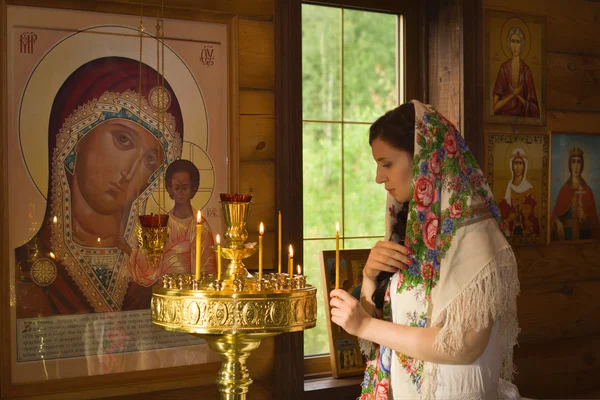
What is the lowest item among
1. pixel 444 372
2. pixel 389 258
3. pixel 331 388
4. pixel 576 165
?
pixel 331 388

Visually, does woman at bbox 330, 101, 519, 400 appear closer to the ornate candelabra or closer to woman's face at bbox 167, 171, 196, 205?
the ornate candelabra

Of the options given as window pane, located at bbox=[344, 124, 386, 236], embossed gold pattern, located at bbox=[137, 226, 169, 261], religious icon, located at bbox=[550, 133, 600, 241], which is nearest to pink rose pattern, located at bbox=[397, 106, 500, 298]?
embossed gold pattern, located at bbox=[137, 226, 169, 261]

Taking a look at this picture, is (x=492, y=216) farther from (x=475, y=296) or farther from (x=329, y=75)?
(x=329, y=75)

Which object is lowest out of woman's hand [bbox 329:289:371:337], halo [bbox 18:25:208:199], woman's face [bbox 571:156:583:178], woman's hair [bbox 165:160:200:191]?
woman's hand [bbox 329:289:371:337]

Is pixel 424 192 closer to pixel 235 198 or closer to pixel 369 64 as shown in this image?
→ pixel 235 198

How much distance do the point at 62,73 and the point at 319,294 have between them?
1.34 m

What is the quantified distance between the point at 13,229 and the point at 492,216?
1.39 metres

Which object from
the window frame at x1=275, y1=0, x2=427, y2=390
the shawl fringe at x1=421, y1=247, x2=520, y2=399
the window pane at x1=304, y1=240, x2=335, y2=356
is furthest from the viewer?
the window pane at x1=304, y1=240, x2=335, y2=356

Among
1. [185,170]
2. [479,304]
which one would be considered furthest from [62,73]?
[479,304]

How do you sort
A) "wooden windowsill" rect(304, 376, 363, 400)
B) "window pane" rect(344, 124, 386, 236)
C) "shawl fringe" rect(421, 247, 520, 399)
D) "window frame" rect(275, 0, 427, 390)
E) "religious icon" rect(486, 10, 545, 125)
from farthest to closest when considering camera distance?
1. "religious icon" rect(486, 10, 545, 125)
2. "window pane" rect(344, 124, 386, 236)
3. "wooden windowsill" rect(304, 376, 363, 400)
4. "window frame" rect(275, 0, 427, 390)
5. "shawl fringe" rect(421, 247, 520, 399)

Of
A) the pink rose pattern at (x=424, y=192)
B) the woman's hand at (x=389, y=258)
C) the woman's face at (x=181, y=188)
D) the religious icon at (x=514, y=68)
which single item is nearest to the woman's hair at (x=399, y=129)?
the pink rose pattern at (x=424, y=192)

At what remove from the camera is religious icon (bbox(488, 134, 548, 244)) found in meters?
3.34

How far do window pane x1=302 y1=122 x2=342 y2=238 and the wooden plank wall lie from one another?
0.70 m

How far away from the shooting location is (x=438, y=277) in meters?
1.93
